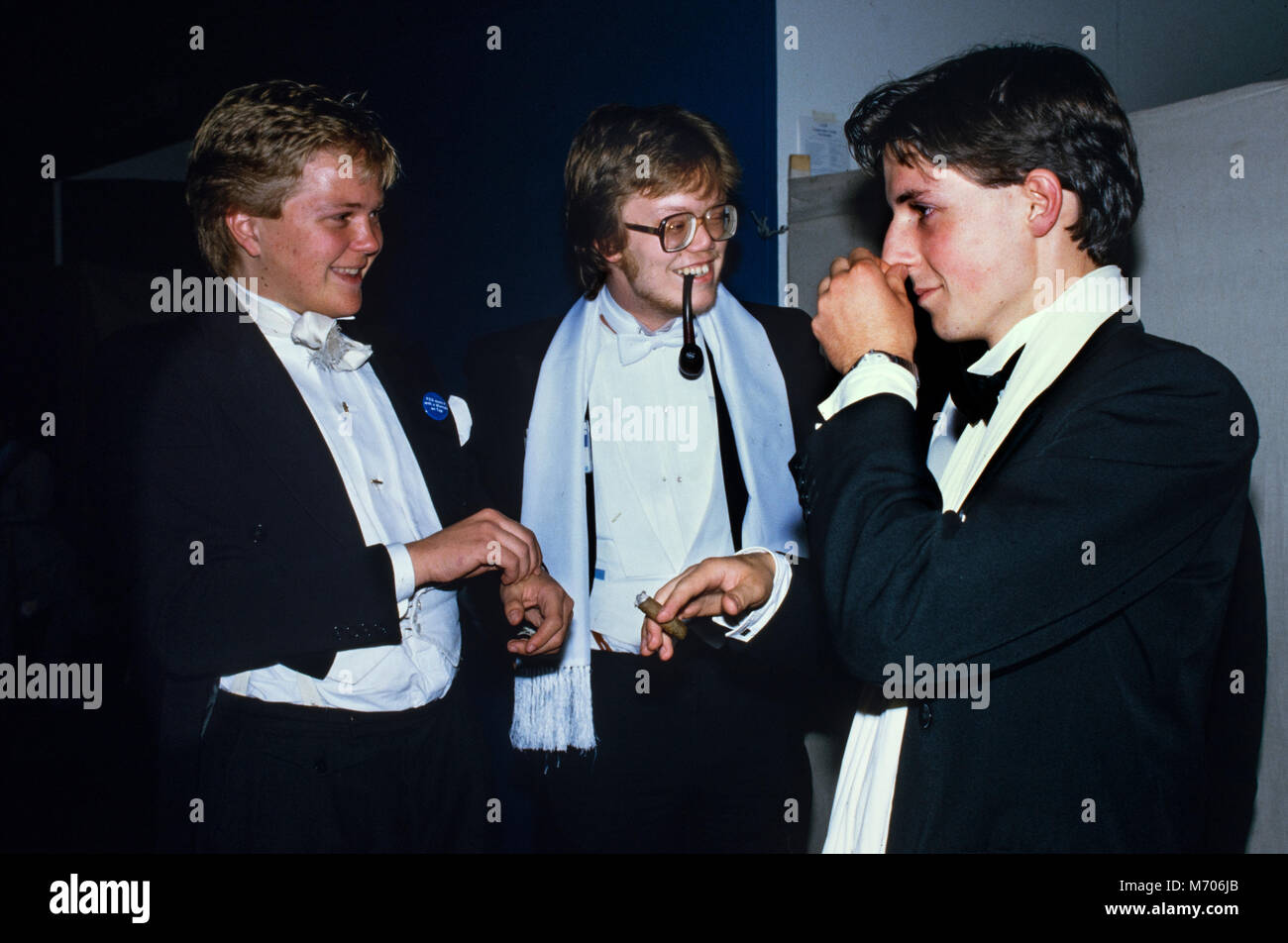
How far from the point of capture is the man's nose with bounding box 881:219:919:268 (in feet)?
3.71

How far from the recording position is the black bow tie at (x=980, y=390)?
109 cm

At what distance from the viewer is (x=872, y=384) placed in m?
0.96

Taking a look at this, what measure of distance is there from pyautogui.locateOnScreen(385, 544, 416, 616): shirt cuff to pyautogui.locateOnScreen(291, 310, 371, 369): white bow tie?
0.38 m

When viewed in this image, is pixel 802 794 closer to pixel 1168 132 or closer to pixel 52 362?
pixel 1168 132

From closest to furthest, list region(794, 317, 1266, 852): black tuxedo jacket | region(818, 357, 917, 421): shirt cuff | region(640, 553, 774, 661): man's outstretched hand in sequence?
region(794, 317, 1266, 852): black tuxedo jacket
region(818, 357, 917, 421): shirt cuff
region(640, 553, 774, 661): man's outstretched hand

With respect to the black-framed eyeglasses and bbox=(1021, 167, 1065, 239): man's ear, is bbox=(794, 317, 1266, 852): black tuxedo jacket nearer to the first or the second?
bbox=(1021, 167, 1065, 239): man's ear

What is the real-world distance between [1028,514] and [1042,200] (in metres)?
0.41

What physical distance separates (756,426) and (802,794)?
29.7 inches

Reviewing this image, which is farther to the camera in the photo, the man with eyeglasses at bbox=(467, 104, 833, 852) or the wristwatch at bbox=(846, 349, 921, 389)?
the man with eyeglasses at bbox=(467, 104, 833, 852)

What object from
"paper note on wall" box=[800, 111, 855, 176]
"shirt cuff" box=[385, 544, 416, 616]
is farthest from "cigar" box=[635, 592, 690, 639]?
"paper note on wall" box=[800, 111, 855, 176]

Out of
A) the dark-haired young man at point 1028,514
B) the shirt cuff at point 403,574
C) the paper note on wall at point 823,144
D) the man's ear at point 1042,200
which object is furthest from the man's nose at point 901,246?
the paper note on wall at point 823,144

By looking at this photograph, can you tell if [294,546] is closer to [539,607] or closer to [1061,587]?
[539,607]

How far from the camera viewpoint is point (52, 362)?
3057 millimetres

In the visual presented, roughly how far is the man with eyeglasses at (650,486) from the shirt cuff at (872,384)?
2.59ft
